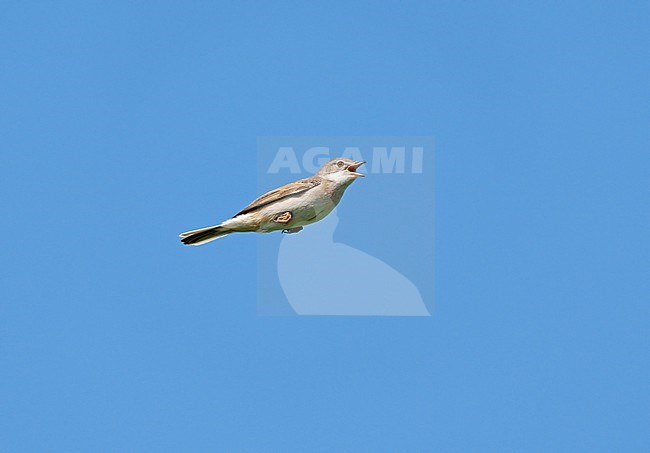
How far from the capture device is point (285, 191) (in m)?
13.9

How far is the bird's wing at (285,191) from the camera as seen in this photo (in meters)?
13.9

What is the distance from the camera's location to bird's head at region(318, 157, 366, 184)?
13.8 metres

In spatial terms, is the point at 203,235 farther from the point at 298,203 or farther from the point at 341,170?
the point at 341,170

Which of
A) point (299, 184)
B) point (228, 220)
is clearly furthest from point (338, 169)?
point (228, 220)

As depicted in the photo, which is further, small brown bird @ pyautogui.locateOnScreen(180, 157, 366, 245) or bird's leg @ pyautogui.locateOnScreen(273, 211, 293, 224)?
bird's leg @ pyautogui.locateOnScreen(273, 211, 293, 224)

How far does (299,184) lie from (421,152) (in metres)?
1.77

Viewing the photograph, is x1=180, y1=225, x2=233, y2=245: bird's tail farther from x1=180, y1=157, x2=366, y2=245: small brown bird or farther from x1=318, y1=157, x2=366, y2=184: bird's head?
x1=318, y1=157, x2=366, y2=184: bird's head

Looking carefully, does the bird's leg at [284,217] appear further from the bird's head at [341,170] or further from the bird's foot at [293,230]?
the bird's head at [341,170]

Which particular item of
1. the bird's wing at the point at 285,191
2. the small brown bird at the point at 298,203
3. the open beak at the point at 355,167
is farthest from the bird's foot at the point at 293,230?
the open beak at the point at 355,167

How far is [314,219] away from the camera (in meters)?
14.2

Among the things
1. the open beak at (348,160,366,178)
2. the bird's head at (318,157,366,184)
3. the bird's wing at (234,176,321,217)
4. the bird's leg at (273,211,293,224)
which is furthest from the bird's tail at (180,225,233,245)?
the open beak at (348,160,366,178)

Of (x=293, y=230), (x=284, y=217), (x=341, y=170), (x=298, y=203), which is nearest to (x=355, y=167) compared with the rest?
(x=341, y=170)

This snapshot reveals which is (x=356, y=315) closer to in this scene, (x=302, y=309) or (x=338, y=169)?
(x=302, y=309)

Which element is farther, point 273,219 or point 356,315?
point 356,315
